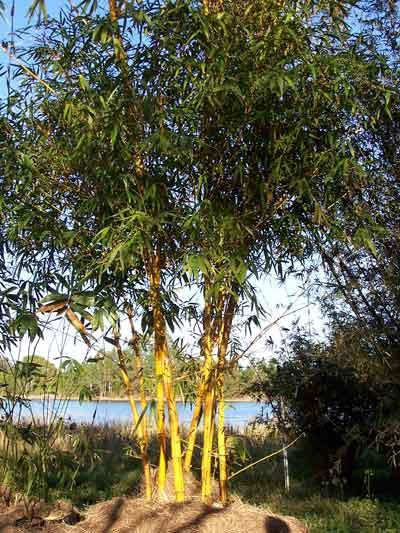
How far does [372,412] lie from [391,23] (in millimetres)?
3328

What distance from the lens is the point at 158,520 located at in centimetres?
340

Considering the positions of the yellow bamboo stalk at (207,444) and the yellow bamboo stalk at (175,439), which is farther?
the yellow bamboo stalk at (207,444)

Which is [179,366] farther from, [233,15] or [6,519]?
[233,15]

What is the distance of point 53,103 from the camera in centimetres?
388

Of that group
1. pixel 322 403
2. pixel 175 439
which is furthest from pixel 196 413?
pixel 322 403

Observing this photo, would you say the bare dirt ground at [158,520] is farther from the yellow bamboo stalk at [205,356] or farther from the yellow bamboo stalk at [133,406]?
the yellow bamboo stalk at [205,356]

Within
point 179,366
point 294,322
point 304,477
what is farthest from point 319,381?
point 179,366

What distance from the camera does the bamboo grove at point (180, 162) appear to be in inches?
134

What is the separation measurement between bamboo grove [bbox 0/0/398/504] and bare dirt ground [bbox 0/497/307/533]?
0.17 meters

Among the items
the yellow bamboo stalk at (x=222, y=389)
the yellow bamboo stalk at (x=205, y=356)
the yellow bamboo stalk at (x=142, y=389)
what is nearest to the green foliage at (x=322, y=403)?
the yellow bamboo stalk at (x=222, y=389)

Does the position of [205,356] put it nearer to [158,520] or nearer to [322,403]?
[158,520]

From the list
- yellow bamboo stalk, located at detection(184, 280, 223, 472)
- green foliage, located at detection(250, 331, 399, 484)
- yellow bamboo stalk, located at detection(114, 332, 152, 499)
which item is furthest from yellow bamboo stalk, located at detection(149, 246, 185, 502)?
green foliage, located at detection(250, 331, 399, 484)

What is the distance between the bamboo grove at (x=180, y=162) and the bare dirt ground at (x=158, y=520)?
0.17m

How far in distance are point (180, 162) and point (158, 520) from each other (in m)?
1.88
